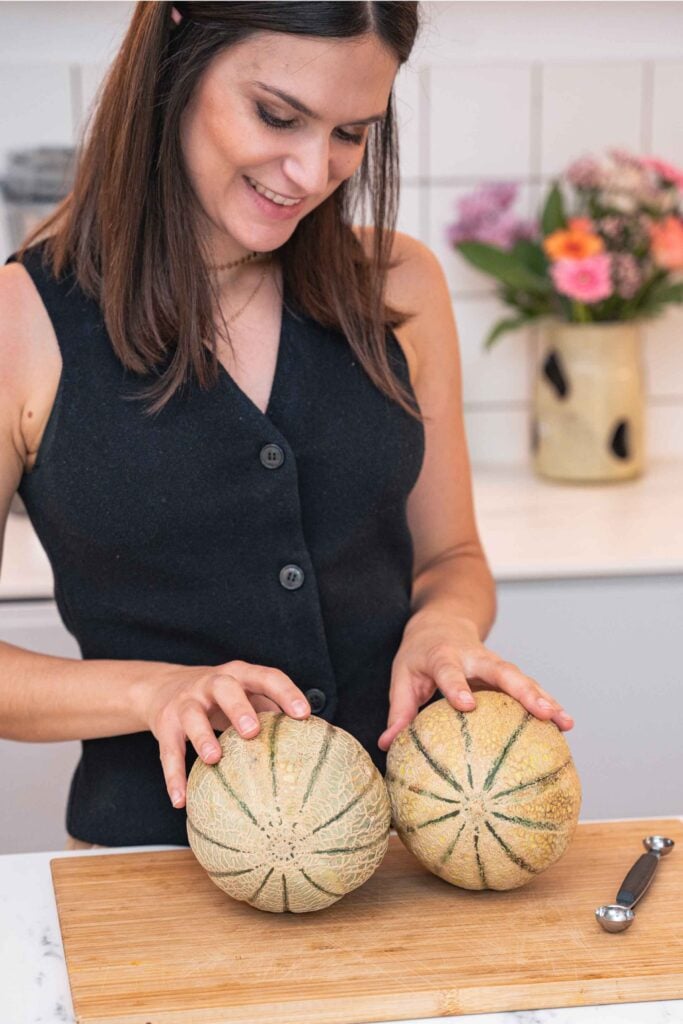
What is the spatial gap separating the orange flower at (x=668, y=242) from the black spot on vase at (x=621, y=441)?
0.28 meters

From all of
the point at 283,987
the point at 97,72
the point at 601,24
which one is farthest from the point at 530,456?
the point at 283,987

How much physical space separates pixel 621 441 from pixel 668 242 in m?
0.35

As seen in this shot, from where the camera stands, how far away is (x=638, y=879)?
3.07 feet

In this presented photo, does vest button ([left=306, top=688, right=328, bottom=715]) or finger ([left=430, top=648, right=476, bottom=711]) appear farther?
vest button ([left=306, top=688, right=328, bottom=715])

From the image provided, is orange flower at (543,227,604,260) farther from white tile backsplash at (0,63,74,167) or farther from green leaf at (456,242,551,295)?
white tile backsplash at (0,63,74,167)

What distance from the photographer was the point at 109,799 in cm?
124

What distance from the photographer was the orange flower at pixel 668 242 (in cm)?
224

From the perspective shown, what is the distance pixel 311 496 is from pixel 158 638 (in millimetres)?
192

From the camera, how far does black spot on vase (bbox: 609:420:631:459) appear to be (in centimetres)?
231

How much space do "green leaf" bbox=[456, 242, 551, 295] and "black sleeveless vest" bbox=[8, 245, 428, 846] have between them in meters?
1.03

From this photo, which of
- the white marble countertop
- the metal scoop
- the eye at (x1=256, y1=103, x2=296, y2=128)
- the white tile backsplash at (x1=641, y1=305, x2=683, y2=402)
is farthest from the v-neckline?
the white tile backsplash at (x1=641, y1=305, x2=683, y2=402)

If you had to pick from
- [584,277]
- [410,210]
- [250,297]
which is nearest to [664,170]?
[584,277]

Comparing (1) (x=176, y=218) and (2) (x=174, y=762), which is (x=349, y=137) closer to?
(1) (x=176, y=218)

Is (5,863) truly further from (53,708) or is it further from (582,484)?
(582,484)
